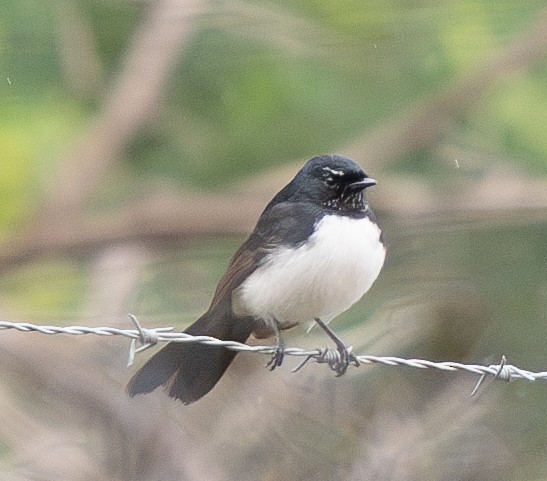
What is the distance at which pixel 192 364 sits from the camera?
4371 mm

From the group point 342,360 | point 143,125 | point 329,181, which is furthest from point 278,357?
point 143,125

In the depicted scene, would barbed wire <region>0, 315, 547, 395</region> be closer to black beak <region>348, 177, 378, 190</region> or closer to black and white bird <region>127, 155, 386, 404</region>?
black and white bird <region>127, 155, 386, 404</region>

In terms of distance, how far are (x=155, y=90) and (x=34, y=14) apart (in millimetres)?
1034

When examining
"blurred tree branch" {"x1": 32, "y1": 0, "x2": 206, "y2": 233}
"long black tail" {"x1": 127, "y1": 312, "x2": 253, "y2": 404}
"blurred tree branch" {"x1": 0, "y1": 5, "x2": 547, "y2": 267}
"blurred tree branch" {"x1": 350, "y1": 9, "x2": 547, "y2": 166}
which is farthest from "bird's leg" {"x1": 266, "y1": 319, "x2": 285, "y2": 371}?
"blurred tree branch" {"x1": 32, "y1": 0, "x2": 206, "y2": 233}

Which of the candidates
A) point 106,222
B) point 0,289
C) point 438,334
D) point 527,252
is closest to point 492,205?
point 527,252

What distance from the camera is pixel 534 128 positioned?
9.95 m

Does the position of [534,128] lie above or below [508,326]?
above

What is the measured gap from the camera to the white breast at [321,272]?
4238mm

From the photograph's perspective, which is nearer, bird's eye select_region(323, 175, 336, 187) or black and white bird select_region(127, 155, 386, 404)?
black and white bird select_region(127, 155, 386, 404)

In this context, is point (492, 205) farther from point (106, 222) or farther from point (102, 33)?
point (102, 33)

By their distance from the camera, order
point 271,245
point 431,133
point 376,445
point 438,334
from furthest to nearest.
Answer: point 431,133 < point 438,334 < point 376,445 < point 271,245

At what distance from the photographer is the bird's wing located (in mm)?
4352

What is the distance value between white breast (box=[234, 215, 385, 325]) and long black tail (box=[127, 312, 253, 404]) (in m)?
0.16

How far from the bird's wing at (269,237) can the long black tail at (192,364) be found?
0.09m
